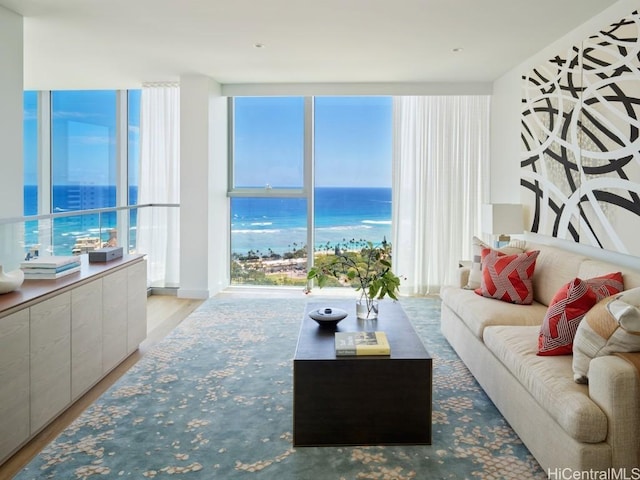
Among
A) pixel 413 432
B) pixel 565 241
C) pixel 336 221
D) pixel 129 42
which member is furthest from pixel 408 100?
pixel 413 432

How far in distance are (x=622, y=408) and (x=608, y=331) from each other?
323 mm

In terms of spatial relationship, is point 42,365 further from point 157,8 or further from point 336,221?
point 336,221

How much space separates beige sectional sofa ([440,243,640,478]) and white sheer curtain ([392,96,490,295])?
7.51 ft

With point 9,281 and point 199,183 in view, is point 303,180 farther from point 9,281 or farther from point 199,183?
point 9,281

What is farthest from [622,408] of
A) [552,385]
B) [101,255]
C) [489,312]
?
[101,255]

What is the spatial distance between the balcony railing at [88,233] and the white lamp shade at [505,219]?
11.5 feet

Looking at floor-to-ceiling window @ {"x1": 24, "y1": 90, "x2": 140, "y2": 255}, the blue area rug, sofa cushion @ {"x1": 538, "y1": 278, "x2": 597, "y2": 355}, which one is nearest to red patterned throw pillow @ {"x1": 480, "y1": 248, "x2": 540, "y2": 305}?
the blue area rug

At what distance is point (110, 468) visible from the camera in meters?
2.26

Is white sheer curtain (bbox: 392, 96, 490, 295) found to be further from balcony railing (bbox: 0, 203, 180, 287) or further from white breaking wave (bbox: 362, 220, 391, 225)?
balcony railing (bbox: 0, 203, 180, 287)

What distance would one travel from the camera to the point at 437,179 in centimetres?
603

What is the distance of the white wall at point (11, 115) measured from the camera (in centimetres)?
364

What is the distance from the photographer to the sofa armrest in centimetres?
189

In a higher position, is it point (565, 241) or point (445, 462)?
point (565, 241)

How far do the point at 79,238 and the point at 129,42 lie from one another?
1.81 metres
